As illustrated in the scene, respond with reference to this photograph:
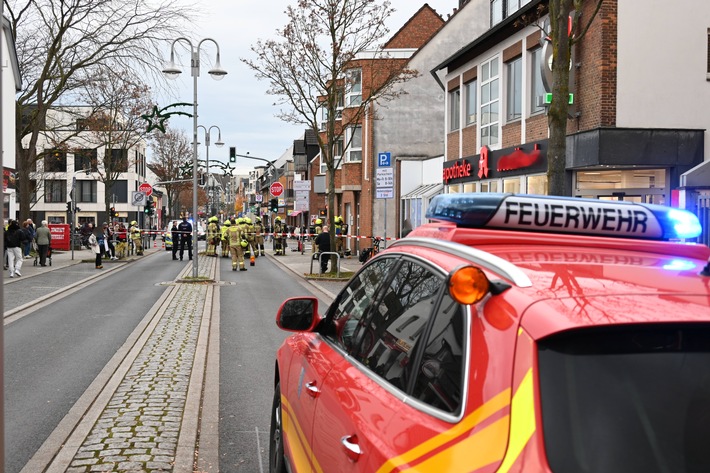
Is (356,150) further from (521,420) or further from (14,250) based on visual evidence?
(521,420)

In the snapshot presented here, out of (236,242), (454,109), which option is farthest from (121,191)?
(454,109)

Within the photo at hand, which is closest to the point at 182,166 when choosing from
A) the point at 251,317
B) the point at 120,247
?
the point at 120,247

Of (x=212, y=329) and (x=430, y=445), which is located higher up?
(x=430, y=445)

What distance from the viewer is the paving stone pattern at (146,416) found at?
5.54 meters

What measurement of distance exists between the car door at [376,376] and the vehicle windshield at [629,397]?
0.61 m

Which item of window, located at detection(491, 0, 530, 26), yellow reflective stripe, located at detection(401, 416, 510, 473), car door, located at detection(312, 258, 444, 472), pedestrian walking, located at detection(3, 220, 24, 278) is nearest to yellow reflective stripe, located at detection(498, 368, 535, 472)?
yellow reflective stripe, located at detection(401, 416, 510, 473)

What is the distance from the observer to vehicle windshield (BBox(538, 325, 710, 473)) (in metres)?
1.92

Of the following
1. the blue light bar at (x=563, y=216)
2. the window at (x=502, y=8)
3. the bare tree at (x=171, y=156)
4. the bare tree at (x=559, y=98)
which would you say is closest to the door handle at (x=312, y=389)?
the blue light bar at (x=563, y=216)

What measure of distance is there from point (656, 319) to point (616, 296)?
0.53ft

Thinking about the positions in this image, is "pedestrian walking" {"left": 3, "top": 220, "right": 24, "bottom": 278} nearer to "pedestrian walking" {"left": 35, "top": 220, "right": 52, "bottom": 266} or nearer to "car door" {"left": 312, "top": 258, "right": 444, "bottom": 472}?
"pedestrian walking" {"left": 35, "top": 220, "right": 52, "bottom": 266}

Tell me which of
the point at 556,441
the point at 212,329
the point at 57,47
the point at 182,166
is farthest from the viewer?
the point at 182,166

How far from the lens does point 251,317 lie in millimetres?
14617

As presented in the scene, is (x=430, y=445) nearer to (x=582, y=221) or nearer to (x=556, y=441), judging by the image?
(x=556, y=441)

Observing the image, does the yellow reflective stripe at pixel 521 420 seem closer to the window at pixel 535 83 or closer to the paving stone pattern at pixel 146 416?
the paving stone pattern at pixel 146 416
